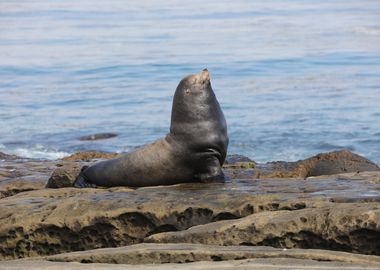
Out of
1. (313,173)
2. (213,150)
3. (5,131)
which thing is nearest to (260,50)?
(5,131)

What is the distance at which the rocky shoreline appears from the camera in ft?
18.3

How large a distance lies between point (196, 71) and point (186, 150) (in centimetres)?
1932

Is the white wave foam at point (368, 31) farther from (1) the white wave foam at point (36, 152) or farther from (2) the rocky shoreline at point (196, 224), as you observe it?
(2) the rocky shoreline at point (196, 224)

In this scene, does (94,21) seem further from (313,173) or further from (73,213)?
(73,213)

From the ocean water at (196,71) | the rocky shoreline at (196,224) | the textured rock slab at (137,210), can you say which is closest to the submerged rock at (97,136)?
the ocean water at (196,71)

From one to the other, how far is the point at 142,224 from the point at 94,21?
136 feet

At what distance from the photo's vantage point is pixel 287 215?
6.52 metres

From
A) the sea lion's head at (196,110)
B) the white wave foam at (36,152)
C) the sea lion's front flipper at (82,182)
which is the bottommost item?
the white wave foam at (36,152)

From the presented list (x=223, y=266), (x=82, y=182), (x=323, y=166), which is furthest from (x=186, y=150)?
(x=223, y=266)

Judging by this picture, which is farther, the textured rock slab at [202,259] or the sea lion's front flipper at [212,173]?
the sea lion's front flipper at [212,173]

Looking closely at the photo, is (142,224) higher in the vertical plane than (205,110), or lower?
lower

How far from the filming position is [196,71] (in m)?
27.9

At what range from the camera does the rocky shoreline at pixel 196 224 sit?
5.57 meters

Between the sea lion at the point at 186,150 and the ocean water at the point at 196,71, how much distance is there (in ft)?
26.6
